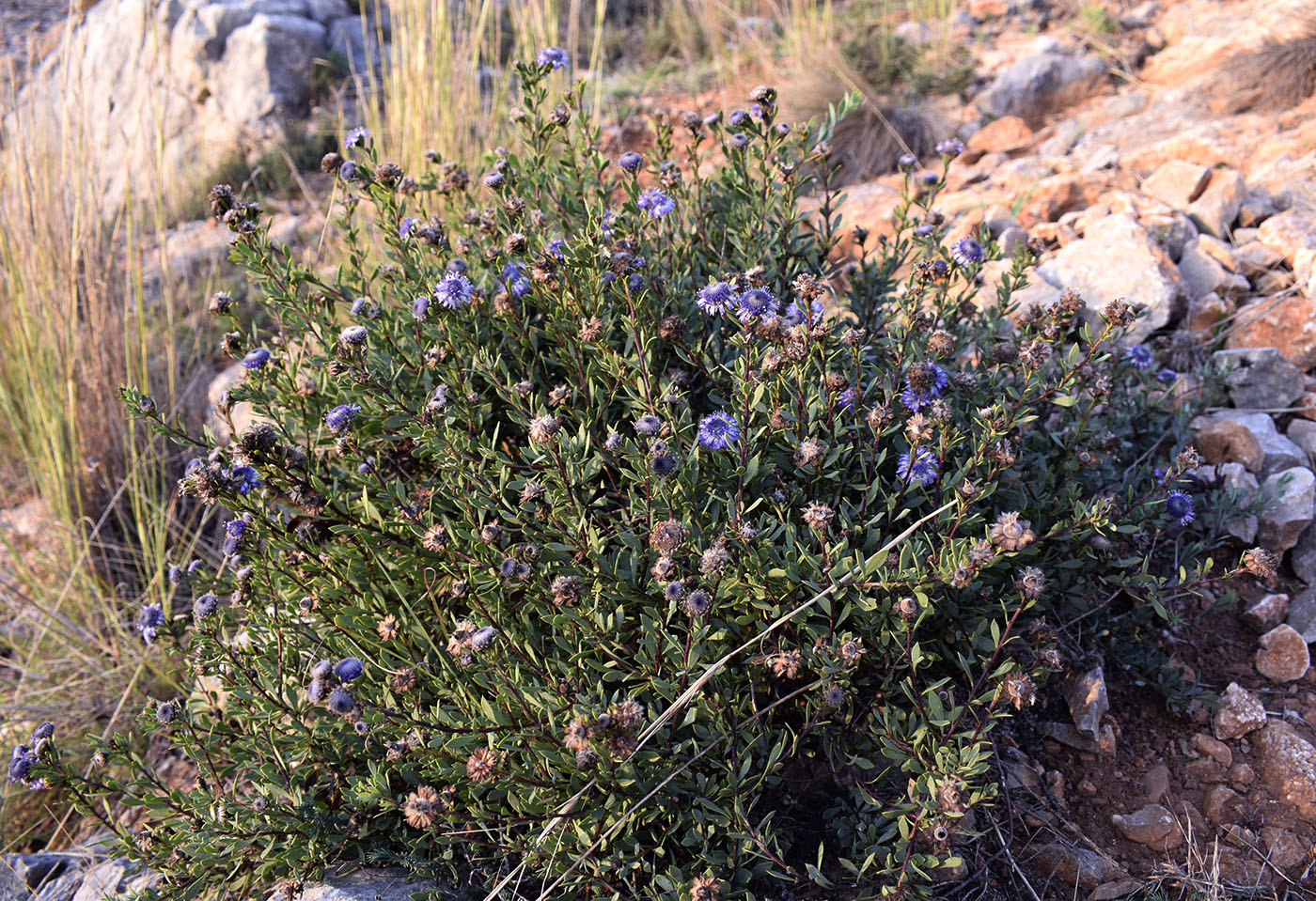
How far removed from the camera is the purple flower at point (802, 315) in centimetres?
222

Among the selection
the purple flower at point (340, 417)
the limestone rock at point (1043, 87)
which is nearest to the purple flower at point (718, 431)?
the purple flower at point (340, 417)

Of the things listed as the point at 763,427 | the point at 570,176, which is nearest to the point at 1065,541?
the point at 763,427

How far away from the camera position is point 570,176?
323 cm

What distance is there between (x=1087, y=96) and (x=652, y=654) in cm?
666

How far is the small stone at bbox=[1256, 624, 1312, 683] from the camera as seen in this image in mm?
2688

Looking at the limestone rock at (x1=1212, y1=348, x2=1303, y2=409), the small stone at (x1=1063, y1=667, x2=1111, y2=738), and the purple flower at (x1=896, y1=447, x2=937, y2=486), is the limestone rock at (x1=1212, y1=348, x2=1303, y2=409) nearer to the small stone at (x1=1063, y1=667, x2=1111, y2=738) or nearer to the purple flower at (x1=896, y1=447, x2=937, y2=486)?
the small stone at (x1=1063, y1=667, x2=1111, y2=738)

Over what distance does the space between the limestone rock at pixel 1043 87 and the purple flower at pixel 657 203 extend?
506 cm

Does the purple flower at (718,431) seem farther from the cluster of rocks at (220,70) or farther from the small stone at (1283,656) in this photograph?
the cluster of rocks at (220,70)

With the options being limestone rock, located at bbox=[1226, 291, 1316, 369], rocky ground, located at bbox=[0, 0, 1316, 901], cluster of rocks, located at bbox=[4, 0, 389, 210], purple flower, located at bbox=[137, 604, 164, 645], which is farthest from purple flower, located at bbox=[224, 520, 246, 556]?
cluster of rocks, located at bbox=[4, 0, 389, 210]

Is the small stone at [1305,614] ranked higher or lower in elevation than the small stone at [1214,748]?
higher

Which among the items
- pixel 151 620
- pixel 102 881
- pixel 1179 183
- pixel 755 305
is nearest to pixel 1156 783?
pixel 755 305

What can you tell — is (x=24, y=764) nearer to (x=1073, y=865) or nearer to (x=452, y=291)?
(x=452, y=291)

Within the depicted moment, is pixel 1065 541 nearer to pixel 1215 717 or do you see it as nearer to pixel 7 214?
pixel 1215 717

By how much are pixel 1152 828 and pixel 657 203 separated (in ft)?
7.61
